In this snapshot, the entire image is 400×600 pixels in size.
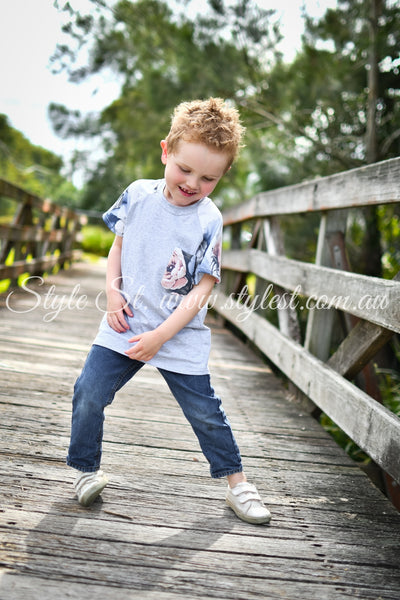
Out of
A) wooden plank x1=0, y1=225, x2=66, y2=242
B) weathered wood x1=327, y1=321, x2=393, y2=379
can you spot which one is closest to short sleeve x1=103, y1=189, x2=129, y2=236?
weathered wood x1=327, y1=321, x2=393, y2=379

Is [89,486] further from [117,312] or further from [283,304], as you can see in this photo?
[283,304]

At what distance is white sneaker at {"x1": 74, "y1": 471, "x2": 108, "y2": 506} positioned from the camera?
5.70ft

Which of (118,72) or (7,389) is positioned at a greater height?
(118,72)

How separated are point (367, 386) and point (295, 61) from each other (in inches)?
162

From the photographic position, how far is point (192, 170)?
1.76 meters

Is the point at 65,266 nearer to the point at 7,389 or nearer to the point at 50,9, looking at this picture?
the point at 50,9

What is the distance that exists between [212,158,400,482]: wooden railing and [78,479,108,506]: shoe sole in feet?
2.92

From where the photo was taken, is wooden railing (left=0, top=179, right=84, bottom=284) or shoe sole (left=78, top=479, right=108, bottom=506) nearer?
shoe sole (left=78, top=479, right=108, bottom=506)

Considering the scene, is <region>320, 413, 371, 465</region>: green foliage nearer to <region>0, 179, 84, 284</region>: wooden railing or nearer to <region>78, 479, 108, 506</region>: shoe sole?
<region>78, 479, 108, 506</region>: shoe sole

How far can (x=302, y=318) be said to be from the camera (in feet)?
15.7

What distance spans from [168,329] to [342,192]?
49.7 inches

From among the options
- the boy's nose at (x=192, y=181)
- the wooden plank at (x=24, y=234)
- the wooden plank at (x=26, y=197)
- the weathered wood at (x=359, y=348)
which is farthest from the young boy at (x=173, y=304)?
the wooden plank at (x=24, y=234)

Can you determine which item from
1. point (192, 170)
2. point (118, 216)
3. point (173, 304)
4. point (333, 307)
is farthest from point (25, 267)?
point (192, 170)

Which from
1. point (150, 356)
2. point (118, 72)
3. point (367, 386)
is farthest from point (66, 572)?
point (118, 72)
